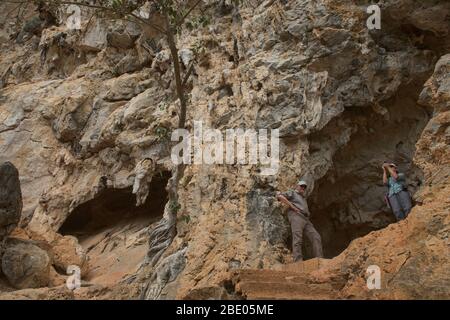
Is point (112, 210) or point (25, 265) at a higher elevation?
point (112, 210)

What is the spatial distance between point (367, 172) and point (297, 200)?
10.8ft

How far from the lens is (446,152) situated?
8.29m

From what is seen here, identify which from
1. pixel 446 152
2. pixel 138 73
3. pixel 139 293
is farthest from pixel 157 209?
pixel 446 152

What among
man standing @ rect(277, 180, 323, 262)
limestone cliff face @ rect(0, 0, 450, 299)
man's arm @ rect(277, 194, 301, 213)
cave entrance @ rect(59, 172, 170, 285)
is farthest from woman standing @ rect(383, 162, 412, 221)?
cave entrance @ rect(59, 172, 170, 285)

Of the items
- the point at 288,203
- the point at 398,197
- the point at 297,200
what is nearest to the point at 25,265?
the point at 288,203

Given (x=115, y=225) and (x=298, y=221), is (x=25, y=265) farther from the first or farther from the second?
(x=298, y=221)

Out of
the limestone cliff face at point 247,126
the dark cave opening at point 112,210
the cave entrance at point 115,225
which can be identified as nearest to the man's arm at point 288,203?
the limestone cliff face at point 247,126

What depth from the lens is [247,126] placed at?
37.1ft

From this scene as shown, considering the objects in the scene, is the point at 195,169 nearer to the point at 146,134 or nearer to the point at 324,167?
the point at 324,167

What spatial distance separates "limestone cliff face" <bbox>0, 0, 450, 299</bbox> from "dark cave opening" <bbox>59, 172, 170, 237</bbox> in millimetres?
43

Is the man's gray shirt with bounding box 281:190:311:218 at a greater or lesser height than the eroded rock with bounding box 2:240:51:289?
greater

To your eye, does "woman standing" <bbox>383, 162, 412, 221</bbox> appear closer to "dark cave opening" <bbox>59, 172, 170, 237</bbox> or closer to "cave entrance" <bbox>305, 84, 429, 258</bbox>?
"cave entrance" <bbox>305, 84, 429, 258</bbox>

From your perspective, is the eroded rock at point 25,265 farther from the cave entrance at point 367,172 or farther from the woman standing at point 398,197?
the woman standing at point 398,197

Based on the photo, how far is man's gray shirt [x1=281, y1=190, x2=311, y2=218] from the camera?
9.67 metres
